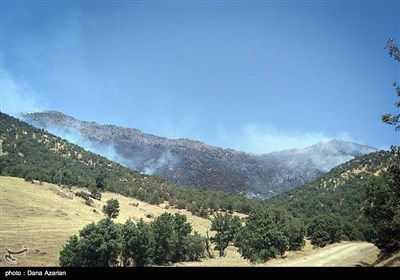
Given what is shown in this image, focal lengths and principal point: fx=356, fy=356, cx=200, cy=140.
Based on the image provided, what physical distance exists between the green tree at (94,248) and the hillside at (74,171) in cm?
5882

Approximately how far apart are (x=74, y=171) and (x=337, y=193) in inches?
4548

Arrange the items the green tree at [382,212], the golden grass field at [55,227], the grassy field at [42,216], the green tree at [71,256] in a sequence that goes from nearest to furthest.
Answer: the green tree at [382,212]
the golden grass field at [55,227]
the green tree at [71,256]
the grassy field at [42,216]

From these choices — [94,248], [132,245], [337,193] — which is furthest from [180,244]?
[337,193]

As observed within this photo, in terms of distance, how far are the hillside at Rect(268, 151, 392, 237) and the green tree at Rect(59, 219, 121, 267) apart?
9517cm

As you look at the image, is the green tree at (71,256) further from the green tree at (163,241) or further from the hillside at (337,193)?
the hillside at (337,193)

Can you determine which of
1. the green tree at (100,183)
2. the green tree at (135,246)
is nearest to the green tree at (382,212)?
the green tree at (135,246)

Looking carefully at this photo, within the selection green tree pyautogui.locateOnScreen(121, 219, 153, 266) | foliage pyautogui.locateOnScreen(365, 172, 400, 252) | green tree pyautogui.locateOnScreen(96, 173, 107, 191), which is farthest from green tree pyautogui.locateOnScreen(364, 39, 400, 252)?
green tree pyautogui.locateOnScreen(96, 173, 107, 191)

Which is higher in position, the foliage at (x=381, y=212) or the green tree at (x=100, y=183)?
the green tree at (x=100, y=183)

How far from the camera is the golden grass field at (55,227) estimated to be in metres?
47.9

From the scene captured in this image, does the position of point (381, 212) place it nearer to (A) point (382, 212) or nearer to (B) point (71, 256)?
(A) point (382, 212)

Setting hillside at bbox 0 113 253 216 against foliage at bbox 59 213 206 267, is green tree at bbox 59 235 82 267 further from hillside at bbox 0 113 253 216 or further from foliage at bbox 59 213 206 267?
hillside at bbox 0 113 253 216
